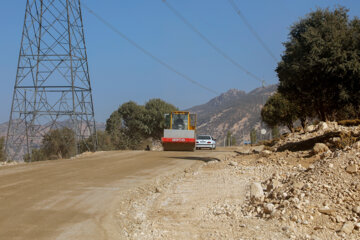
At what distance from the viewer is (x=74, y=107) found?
1358 inches

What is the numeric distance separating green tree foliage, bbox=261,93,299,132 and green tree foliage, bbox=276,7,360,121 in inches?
1381

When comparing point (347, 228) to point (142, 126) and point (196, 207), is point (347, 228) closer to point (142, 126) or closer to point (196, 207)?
point (196, 207)

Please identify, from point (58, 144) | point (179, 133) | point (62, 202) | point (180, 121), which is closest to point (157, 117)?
point (58, 144)

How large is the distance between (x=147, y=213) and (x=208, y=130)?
7181 inches

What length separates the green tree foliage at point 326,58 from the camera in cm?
2283

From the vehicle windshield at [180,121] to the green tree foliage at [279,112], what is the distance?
83.5ft

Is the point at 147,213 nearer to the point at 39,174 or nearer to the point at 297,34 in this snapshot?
the point at 39,174

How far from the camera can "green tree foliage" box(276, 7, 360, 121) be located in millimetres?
22828

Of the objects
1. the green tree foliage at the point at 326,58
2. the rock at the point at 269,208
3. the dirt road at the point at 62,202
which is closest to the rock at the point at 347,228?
the rock at the point at 269,208

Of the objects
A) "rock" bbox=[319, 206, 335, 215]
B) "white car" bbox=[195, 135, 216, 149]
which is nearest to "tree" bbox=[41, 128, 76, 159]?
"white car" bbox=[195, 135, 216, 149]

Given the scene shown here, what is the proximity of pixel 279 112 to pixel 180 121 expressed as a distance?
2790cm

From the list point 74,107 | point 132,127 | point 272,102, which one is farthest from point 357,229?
point 132,127

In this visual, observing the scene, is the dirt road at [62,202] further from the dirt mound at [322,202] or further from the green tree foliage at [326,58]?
the green tree foliage at [326,58]

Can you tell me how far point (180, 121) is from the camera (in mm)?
40000
